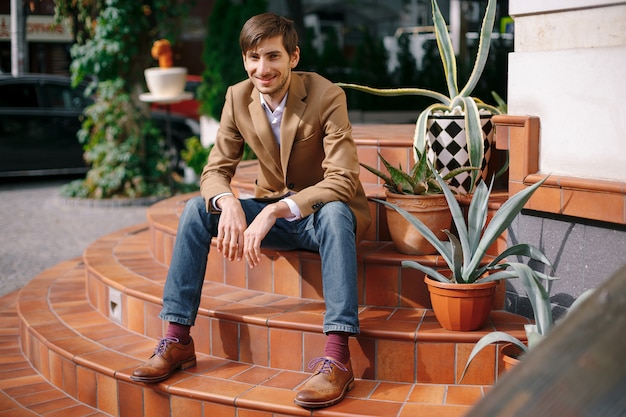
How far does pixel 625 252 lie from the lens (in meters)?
2.72

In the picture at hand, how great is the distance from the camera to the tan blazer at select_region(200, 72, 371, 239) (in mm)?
3033

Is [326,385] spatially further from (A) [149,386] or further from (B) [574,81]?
(B) [574,81]

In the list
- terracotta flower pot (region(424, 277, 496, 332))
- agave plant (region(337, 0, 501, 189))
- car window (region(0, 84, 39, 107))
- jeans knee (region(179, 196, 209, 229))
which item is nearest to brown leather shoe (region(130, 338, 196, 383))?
jeans knee (region(179, 196, 209, 229))

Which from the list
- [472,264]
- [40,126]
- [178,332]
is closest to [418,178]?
[472,264]

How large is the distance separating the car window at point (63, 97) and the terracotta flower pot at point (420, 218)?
25.1 feet

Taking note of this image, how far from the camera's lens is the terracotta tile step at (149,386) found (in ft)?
8.75

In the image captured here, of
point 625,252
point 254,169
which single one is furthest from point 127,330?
point 625,252

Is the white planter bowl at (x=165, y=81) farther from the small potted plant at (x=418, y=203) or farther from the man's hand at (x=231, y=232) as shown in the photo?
the man's hand at (x=231, y=232)

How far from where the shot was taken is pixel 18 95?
965 cm

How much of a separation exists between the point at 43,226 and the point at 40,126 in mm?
2940

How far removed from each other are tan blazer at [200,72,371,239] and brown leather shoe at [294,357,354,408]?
0.60m

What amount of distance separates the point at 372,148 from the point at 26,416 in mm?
2109

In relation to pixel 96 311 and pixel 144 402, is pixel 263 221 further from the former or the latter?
pixel 96 311

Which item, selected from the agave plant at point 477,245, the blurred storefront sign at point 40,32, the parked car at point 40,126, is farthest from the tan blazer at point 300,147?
the blurred storefront sign at point 40,32
